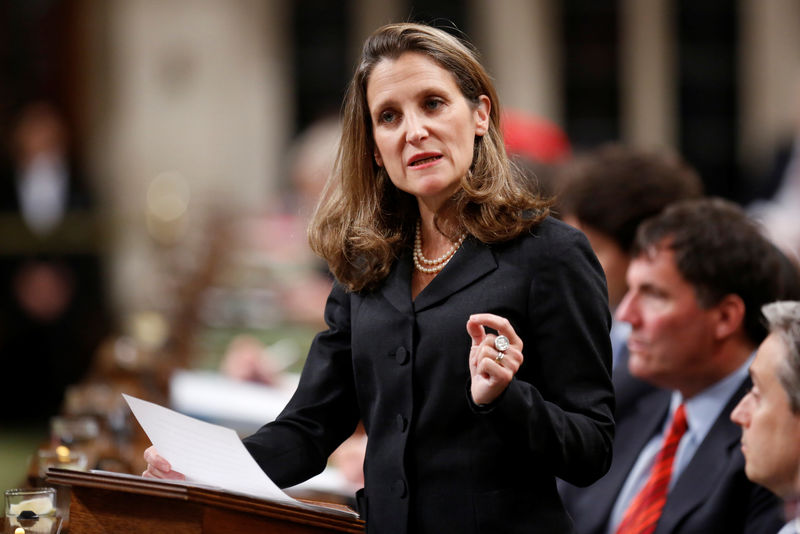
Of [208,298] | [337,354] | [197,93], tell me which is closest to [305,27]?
[197,93]

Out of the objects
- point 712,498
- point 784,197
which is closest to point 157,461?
point 712,498

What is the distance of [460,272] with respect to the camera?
198 centimetres

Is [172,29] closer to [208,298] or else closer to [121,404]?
[208,298]

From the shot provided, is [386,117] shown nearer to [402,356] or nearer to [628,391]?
[402,356]

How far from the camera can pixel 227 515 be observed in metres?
1.85

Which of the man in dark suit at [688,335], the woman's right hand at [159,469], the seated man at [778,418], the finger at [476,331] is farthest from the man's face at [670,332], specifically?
the woman's right hand at [159,469]

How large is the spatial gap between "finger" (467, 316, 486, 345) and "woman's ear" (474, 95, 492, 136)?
386 millimetres

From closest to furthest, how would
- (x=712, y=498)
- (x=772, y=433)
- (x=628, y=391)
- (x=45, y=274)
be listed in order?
(x=772, y=433) → (x=712, y=498) → (x=628, y=391) → (x=45, y=274)

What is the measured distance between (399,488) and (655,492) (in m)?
1.14

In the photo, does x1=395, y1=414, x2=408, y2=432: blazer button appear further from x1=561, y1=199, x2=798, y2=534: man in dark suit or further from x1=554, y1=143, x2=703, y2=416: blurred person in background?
x1=554, y1=143, x2=703, y2=416: blurred person in background

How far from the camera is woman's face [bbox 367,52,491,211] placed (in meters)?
1.96

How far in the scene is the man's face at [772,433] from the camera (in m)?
2.29

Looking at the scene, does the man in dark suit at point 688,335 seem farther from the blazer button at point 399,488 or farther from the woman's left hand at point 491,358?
the woman's left hand at point 491,358

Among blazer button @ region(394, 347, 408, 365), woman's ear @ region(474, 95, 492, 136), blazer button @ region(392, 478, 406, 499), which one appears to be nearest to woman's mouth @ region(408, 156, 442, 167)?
woman's ear @ region(474, 95, 492, 136)
